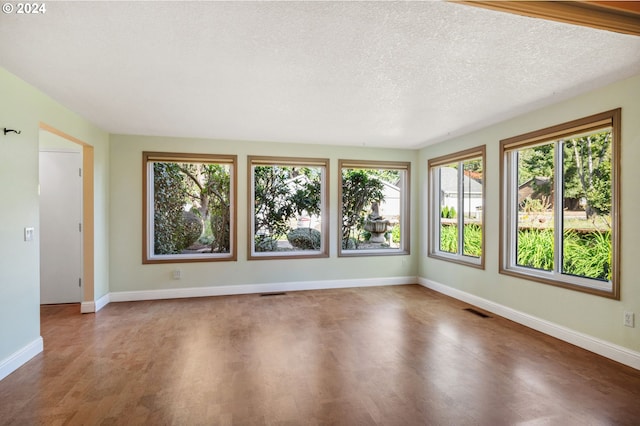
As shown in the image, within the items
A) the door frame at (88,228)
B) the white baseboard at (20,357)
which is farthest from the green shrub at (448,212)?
the white baseboard at (20,357)

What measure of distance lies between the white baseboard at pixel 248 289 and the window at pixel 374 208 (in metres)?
0.50

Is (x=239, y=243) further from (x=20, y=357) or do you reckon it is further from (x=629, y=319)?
(x=629, y=319)

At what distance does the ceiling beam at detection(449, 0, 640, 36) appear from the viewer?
67.2 inches

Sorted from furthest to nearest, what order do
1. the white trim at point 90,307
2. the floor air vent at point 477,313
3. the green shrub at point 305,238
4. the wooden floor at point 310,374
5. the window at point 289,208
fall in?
the green shrub at point 305,238
the window at point 289,208
the white trim at point 90,307
the floor air vent at point 477,313
the wooden floor at point 310,374

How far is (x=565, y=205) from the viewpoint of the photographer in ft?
12.0

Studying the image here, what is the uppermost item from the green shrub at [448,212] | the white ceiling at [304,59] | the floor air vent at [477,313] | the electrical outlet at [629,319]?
the white ceiling at [304,59]

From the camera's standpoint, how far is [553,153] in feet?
12.4

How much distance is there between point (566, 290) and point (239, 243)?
4.30 m

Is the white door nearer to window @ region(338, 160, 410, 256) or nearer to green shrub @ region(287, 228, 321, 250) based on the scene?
green shrub @ region(287, 228, 321, 250)

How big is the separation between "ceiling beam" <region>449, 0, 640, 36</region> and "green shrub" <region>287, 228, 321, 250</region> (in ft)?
14.9

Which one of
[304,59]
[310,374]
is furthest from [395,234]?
[304,59]

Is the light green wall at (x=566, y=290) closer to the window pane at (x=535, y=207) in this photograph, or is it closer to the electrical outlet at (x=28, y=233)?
the window pane at (x=535, y=207)

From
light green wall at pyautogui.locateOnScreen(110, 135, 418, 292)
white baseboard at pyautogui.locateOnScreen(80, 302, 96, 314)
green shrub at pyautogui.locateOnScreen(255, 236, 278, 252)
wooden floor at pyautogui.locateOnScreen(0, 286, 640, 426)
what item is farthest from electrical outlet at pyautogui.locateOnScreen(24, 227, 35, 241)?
green shrub at pyautogui.locateOnScreen(255, 236, 278, 252)

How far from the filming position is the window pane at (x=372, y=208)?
19.9ft
